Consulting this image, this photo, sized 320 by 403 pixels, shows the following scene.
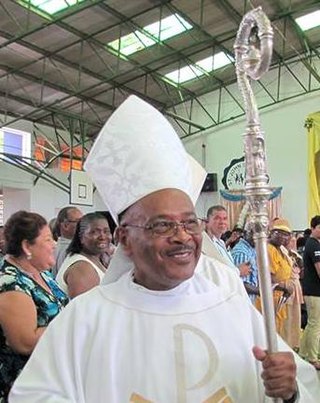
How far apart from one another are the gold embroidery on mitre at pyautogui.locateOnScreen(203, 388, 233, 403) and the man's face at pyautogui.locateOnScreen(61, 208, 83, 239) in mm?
2504

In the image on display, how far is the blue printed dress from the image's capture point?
220cm

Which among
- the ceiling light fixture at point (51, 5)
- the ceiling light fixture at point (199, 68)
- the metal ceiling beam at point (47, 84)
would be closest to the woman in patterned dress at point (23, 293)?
the ceiling light fixture at point (51, 5)

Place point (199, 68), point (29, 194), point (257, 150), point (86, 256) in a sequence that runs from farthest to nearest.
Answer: point (29, 194) < point (199, 68) < point (86, 256) < point (257, 150)

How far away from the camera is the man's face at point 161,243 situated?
1.43 metres

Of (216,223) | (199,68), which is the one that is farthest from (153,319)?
(199,68)

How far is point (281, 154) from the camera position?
43.1ft

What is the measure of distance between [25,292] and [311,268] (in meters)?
3.82

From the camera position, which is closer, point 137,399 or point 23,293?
point 137,399

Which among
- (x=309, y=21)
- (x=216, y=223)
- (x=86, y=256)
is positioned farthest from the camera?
(x=309, y=21)

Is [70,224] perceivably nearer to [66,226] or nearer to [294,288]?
[66,226]

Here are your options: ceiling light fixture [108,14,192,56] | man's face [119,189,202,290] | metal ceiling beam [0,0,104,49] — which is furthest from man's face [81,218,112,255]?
ceiling light fixture [108,14,192,56]

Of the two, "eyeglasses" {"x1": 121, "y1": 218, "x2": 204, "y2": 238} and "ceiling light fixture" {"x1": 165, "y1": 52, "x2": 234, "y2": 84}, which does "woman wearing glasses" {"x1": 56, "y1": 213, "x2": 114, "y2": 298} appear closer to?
"eyeglasses" {"x1": 121, "y1": 218, "x2": 204, "y2": 238}

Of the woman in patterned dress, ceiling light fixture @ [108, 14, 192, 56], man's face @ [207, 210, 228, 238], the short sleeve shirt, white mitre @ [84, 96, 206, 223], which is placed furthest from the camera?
ceiling light fixture @ [108, 14, 192, 56]

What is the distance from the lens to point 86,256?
3.05 meters
